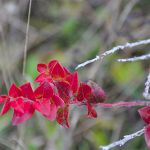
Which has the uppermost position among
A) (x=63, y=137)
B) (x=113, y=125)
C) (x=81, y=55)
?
(x=81, y=55)

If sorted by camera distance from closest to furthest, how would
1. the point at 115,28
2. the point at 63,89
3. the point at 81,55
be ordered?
the point at 63,89
the point at 115,28
the point at 81,55

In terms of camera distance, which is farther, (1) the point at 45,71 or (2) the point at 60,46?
(2) the point at 60,46

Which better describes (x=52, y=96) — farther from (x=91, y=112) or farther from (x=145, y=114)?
(x=145, y=114)

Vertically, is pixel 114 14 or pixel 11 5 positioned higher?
pixel 11 5

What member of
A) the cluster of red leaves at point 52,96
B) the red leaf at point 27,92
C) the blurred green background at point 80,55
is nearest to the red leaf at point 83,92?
the cluster of red leaves at point 52,96

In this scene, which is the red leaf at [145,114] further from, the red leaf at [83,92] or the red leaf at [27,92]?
the red leaf at [27,92]

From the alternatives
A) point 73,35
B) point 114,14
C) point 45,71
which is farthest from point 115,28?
point 45,71

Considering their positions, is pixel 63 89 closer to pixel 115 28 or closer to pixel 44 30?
pixel 115 28

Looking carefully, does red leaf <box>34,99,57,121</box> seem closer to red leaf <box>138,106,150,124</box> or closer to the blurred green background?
red leaf <box>138,106,150,124</box>
